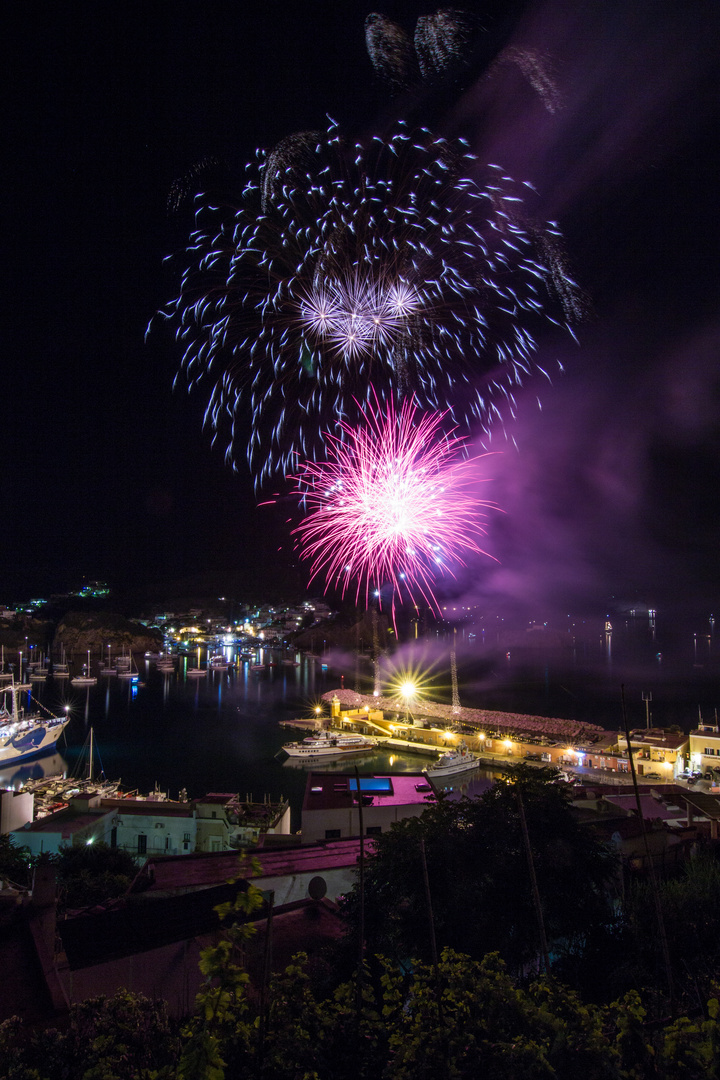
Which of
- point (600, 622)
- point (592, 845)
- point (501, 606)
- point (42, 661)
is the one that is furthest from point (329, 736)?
point (600, 622)

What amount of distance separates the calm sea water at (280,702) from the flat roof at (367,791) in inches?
169

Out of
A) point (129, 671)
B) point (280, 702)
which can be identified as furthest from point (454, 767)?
point (129, 671)

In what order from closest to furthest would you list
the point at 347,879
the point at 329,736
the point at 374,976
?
the point at 374,976 < the point at 347,879 < the point at 329,736

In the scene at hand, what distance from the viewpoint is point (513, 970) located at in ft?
11.1

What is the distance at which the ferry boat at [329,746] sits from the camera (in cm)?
1708

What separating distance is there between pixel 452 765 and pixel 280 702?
13404 millimetres

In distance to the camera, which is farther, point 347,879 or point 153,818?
point 153,818

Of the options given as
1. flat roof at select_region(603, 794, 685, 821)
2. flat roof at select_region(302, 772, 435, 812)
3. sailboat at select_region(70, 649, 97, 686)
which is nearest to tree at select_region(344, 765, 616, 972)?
flat roof at select_region(302, 772, 435, 812)

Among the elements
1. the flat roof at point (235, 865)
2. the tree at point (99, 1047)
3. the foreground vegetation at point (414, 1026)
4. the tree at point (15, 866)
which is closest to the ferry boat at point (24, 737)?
the tree at point (15, 866)

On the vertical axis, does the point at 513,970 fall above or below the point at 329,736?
above

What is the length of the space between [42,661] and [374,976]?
3931 cm

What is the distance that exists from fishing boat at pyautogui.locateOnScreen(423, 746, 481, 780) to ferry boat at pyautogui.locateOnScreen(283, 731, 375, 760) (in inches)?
126

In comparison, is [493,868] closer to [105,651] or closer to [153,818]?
[153,818]

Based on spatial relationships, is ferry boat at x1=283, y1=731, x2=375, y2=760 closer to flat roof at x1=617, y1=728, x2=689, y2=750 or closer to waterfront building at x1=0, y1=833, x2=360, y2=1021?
flat roof at x1=617, y1=728, x2=689, y2=750
